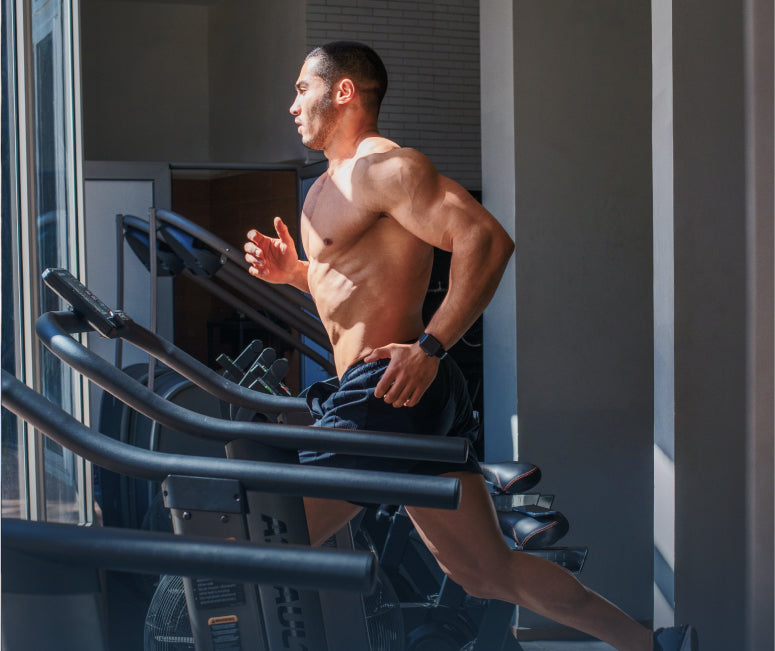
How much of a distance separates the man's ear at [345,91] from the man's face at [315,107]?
0.08ft

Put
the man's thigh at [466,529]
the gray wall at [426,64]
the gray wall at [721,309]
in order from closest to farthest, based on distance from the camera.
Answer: the man's thigh at [466,529] → the gray wall at [721,309] → the gray wall at [426,64]

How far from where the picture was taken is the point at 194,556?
2.80 feet

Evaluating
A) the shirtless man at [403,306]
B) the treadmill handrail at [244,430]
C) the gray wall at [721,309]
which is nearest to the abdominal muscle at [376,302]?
the shirtless man at [403,306]

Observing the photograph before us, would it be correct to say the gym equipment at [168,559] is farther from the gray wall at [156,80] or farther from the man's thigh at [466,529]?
the gray wall at [156,80]

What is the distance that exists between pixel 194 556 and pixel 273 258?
1.67 meters

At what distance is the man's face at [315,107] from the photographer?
226 cm

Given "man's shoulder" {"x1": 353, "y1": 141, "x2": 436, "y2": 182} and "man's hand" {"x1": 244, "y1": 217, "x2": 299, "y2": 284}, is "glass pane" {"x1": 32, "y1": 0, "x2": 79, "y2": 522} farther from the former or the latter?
"man's shoulder" {"x1": 353, "y1": 141, "x2": 436, "y2": 182}

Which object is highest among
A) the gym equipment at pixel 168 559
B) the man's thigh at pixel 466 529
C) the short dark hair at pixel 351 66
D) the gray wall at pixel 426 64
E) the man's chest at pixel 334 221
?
the gray wall at pixel 426 64

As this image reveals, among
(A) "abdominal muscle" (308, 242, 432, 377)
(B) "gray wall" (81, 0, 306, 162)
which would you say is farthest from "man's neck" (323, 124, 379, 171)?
(B) "gray wall" (81, 0, 306, 162)

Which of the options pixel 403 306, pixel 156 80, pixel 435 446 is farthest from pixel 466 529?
pixel 156 80

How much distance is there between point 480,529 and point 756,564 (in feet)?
2.96

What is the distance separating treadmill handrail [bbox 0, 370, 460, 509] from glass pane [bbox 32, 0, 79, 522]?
1606 mm

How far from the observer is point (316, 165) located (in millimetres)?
4883

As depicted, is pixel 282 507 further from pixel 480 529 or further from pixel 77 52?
pixel 77 52
